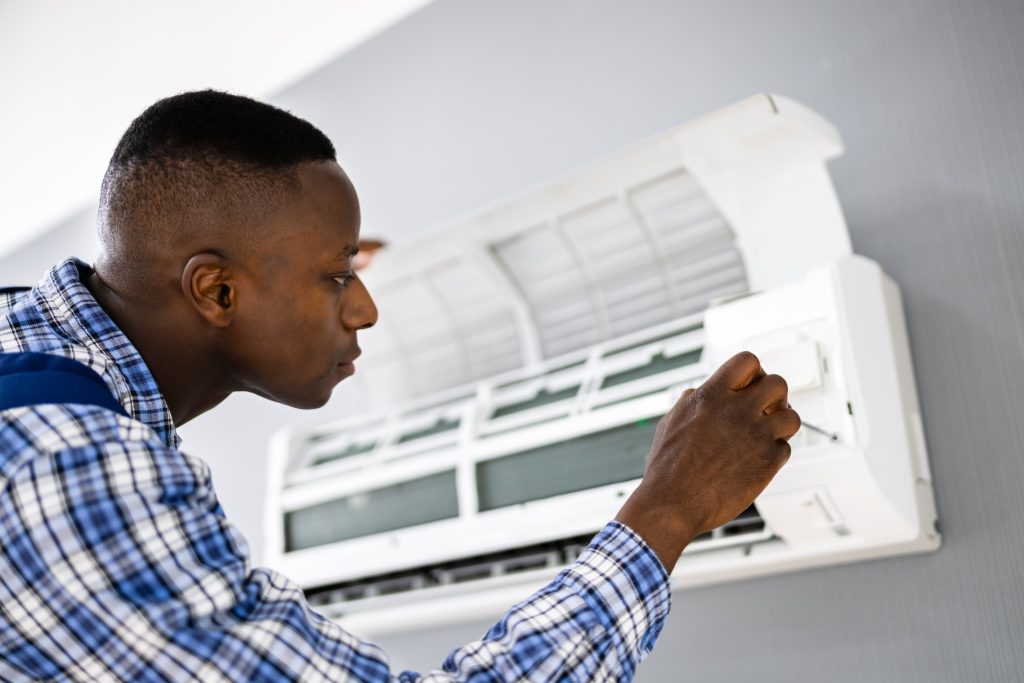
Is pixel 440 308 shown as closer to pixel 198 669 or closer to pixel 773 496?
pixel 773 496

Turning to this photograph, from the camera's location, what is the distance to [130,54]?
3.00 metres

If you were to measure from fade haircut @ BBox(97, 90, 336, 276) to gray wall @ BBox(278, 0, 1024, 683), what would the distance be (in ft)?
4.01

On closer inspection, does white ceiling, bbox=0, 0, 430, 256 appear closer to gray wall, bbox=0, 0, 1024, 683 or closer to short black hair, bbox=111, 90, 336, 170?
gray wall, bbox=0, 0, 1024, 683

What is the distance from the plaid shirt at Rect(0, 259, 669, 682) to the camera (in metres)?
0.80

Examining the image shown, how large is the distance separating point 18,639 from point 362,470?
151 cm

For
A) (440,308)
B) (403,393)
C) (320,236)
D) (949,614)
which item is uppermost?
(320,236)

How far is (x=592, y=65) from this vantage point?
8.14ft

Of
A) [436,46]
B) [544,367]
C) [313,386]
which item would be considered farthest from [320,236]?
[436,46]

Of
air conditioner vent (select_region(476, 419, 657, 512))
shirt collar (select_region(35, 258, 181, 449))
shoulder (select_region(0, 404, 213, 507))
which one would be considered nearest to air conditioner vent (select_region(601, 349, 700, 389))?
air conditioner vent (select_region(476, 419, 657, 512))

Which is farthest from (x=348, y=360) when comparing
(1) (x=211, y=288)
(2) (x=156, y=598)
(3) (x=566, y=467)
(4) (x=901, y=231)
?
(4) (x=901, y=231)

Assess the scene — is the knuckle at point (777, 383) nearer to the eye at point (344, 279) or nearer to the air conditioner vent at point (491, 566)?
the eye at point (344, 279)

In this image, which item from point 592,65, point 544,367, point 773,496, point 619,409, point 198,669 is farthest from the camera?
point 592,65

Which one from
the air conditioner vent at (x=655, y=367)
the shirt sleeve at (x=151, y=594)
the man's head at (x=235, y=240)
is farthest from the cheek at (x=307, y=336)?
the air conditioner vent at (x=655, y=367)

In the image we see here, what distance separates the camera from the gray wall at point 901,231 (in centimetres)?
175
